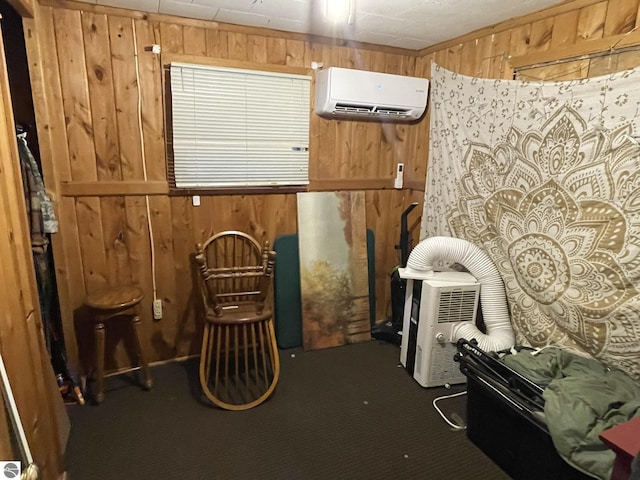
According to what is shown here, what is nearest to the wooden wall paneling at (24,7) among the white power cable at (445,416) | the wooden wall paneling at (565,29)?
the wooden wall paneling at (565,29)

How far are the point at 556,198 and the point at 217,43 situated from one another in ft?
7.00

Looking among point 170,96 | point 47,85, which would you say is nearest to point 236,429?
point 170,96

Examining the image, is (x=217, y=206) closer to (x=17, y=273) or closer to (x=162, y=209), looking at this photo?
(x=162, y=209)

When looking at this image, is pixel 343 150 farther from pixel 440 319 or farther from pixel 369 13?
pixel 440 319

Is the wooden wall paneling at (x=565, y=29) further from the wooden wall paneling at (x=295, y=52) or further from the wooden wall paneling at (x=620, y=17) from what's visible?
the wooden wall paneling at (x=295, y=52)

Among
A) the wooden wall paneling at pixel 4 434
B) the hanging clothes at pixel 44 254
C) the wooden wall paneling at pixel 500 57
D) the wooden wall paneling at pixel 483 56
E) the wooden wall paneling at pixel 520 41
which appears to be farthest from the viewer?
the wooden wall paneling at pixel 483 56

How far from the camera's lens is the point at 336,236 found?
3039 mm

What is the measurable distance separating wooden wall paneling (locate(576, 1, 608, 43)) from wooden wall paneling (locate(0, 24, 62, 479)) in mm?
2501

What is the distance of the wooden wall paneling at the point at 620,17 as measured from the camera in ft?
5.90

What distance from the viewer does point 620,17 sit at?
1841 millimetres

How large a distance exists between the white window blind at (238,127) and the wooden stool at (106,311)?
2.44 ft

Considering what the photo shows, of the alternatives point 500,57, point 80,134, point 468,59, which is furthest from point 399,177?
point 80,134

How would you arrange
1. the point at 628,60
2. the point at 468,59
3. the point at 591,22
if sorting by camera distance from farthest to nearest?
the point at 468,59 < the point at 591,22 < the point at 628,60

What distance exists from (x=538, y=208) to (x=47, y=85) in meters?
2.69
